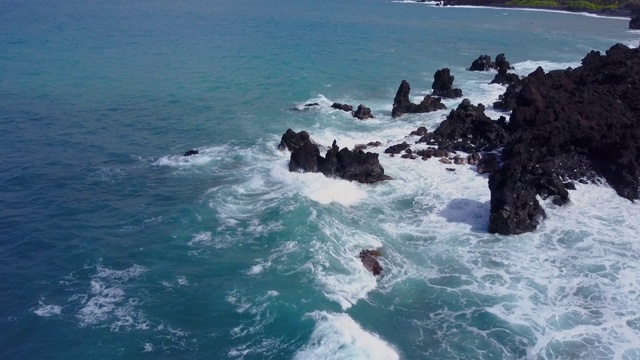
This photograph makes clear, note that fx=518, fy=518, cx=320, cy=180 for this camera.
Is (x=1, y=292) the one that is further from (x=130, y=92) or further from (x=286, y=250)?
(x=130, y=92)

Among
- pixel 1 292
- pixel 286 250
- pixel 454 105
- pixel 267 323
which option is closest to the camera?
pixel 267 323

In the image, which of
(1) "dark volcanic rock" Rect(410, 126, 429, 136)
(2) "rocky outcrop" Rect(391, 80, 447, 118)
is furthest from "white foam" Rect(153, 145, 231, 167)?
(2) "rocky outcrop" Rect(391, 80, 447, 118)

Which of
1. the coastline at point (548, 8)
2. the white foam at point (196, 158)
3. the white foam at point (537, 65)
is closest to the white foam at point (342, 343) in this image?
the white foam at point (196, 158)

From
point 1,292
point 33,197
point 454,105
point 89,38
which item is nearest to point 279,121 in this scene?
point 454,105

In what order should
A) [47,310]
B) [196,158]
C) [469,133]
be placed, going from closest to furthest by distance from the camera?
[47,310] → [196,158] → [469,133]

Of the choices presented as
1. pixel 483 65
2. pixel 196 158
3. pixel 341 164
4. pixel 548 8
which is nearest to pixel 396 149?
pixel 341 164

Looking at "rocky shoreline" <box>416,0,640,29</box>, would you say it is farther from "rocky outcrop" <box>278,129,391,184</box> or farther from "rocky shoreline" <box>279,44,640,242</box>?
"rocky outcrop" <box>278,129,391,184</box>

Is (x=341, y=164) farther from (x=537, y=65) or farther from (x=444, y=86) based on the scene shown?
(x=537, y=65)
